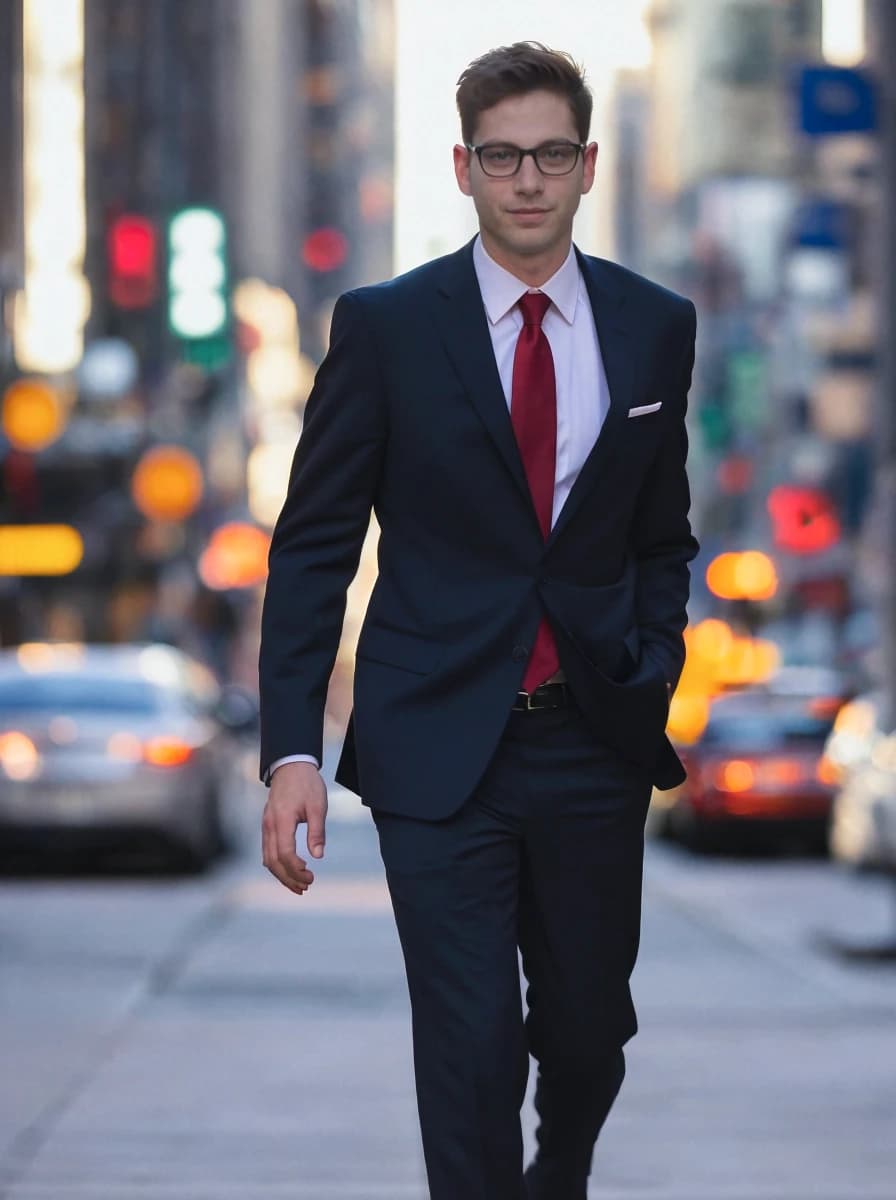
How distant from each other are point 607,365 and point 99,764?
1448 cm

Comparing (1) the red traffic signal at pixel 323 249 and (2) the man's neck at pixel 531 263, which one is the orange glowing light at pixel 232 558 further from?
(2) the man's neck at pixel 531 263

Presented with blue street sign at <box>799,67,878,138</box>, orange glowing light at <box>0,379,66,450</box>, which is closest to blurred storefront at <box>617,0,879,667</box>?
blue street sign at <box>799,67,878,138</box>

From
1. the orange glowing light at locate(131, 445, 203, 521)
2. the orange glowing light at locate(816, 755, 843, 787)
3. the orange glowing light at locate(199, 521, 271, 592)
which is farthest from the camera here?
the orange glowing light at locate(199, 521, 271, 592)

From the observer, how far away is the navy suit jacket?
452 cm

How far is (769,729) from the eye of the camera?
24344mm

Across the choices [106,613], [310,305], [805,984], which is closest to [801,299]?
[106,613]

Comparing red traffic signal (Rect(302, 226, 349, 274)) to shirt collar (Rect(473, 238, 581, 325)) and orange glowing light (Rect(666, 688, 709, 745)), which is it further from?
shirt collar (Rect(473, 238, 581, 325))

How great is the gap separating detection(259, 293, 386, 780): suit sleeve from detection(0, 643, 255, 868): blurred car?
1438 cm

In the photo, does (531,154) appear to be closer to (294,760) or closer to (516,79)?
(516,79)

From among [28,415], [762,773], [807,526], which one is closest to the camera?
[762,773]

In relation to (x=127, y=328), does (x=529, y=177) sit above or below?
above

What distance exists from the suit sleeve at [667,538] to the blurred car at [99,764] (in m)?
14.2

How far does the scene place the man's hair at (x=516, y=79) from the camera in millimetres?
4516

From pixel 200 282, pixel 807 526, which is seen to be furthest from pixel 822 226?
pixel 200 282
